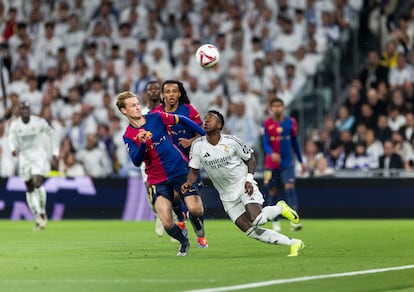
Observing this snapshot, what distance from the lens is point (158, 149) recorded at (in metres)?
15.3

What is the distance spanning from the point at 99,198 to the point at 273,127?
21.3 ft

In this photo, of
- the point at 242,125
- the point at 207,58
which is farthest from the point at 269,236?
the point at 242,125

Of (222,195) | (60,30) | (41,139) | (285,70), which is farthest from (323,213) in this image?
(222,195)

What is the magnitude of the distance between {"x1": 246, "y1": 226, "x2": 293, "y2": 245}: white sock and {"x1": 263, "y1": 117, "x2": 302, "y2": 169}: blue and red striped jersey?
818 centimetres

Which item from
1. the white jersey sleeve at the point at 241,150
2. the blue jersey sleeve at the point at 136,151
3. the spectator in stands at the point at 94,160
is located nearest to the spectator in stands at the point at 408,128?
the spectator in stands at the point at 94,160

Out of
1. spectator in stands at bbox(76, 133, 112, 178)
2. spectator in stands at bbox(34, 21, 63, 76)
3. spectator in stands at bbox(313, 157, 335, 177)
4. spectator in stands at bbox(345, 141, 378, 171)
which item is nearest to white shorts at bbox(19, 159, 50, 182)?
spectator in stands at bbox(76, 133, 112, 178)

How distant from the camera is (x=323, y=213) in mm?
27125

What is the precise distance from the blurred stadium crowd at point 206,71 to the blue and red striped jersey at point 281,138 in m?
4.22

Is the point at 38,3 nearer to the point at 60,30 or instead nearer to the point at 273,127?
the point at 60,30

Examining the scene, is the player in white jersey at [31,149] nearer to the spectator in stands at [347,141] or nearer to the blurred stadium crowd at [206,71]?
the blurred stadium crowd at [206,71]

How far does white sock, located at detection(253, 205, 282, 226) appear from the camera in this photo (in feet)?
49.1

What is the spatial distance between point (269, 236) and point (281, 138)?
8.48 meters

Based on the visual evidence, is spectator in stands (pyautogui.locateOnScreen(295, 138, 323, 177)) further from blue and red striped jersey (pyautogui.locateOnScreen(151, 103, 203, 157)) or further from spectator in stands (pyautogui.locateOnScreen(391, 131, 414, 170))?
blue and red striped jersey (pyautogui.locateOnScreen(151, 103, 203, 157))

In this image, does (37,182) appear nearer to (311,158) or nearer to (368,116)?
(311,158)
